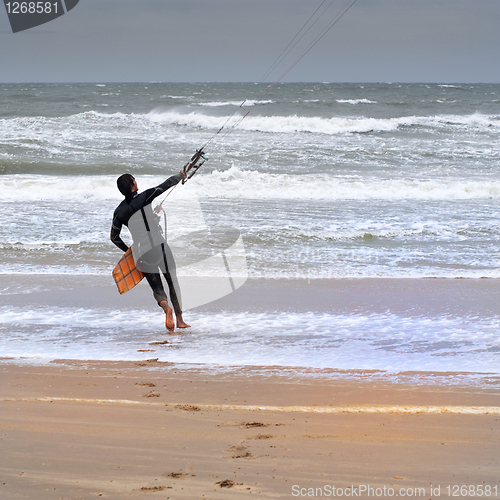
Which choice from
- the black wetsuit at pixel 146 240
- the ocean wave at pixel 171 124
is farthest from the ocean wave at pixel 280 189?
the black wetsuit at pixel 146 240

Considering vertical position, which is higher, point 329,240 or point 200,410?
point 200,410

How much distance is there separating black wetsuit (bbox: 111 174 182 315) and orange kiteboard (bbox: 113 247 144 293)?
0.06 metres

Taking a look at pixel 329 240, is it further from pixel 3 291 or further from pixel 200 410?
pixel 200 410

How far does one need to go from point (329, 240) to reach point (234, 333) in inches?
178

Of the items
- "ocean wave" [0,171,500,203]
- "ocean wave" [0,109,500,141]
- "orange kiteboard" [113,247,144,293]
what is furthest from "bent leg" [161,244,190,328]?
"ocean wave" [0,109,500,141]

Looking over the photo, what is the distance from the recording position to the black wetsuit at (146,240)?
5.23 meters

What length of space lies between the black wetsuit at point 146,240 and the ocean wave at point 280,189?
8.68 meters

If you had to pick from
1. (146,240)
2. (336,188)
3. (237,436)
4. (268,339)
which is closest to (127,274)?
(146,240)

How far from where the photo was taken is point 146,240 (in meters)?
5.35

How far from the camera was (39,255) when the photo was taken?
332 inches

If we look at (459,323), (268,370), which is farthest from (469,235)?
(268,370)

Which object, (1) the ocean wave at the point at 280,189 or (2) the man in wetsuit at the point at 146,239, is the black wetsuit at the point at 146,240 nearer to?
(2) the man in wetsuit at the point at 146,239

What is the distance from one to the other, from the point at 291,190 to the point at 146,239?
32.8 ft

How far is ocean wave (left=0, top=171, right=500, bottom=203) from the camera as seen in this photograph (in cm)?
1424
